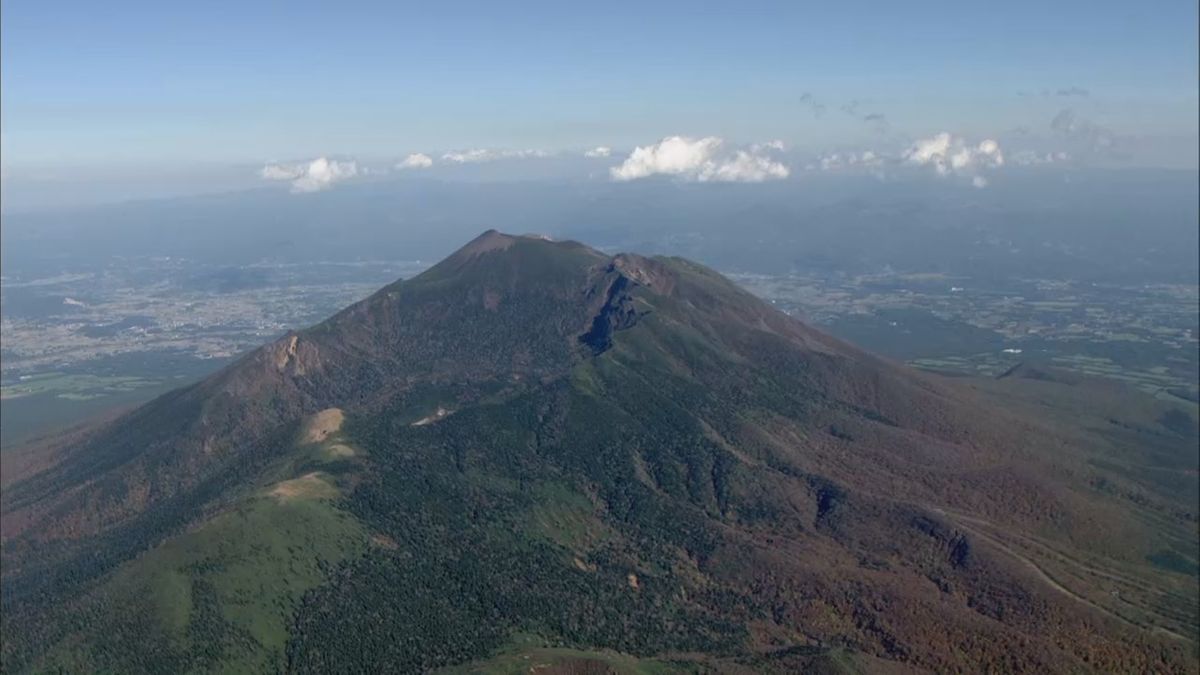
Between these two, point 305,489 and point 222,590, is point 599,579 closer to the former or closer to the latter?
point 305,489

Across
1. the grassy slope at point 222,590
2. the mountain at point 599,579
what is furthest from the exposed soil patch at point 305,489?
the mountain at point 599,579

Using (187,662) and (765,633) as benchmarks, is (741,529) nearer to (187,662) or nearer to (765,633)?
(765,633)

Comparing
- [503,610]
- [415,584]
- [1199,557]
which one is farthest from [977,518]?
[415,584]

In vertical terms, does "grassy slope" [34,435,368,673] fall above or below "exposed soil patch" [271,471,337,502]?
below

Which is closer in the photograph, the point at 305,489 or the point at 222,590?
the point at 222,590

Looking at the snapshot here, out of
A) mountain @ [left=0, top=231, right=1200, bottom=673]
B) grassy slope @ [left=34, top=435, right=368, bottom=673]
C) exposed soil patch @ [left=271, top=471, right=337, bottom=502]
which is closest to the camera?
grassy slope @ [left=34, top=435, right=368, bottom=673]

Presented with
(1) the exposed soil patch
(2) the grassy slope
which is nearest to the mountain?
(2) the grassy slope

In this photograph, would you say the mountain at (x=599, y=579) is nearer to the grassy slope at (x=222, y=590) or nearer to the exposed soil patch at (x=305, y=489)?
the grassy slope at (x=222, y=590)

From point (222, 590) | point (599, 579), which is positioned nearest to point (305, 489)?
point (222, 590)

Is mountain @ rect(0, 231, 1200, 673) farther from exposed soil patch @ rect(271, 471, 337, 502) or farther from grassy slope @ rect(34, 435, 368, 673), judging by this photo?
exposed soil patch @ rect(271, 471, 337, 502)

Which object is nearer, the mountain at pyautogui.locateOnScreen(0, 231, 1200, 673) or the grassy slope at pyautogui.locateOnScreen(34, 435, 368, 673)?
the grassy slope at pyautogui.locateOnScreen(34, 435, 368, 673)

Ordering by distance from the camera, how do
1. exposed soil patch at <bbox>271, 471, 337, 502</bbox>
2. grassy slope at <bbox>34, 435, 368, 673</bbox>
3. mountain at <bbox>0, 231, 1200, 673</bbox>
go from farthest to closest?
1. exposed soil patch at <bbox>271, 471, 337, 502</bbox>
2. mountain at <bbox>0, 231, 1200, 673</bbox>
3. grassy slope at <bbox>34, 435, 368, 673</bbox>
